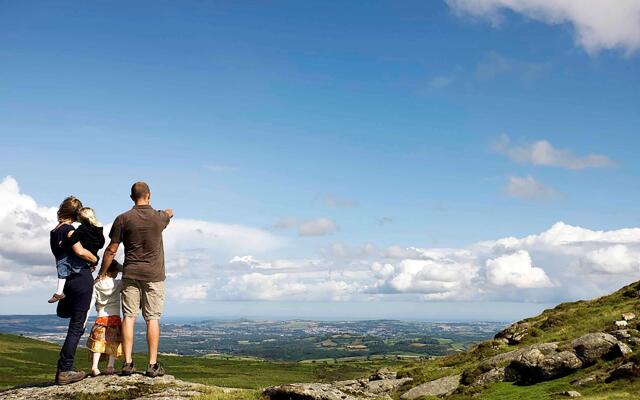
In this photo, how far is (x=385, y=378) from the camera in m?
52.4

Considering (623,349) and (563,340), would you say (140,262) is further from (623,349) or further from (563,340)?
(563,340)

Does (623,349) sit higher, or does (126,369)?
(126,369)

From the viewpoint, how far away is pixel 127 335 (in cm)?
1535

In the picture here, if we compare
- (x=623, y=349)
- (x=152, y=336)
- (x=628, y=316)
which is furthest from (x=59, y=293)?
(x=628, y=316)

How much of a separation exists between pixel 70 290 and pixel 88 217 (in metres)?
2.17

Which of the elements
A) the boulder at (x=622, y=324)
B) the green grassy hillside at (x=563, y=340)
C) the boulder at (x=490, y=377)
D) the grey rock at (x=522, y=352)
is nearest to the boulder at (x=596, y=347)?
the green grassy hillside at (x=563, y=340)

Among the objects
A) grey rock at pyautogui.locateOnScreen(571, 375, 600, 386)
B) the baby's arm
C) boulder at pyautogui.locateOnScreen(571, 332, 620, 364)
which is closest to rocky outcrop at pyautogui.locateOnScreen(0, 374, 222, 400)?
the baby's arm

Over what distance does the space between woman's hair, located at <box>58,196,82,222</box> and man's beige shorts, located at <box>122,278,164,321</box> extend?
2.43m

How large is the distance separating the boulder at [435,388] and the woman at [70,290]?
90.8ft

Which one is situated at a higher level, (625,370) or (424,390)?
(625,370)

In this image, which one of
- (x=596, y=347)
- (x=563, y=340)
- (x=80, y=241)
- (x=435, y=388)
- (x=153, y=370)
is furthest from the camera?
(x=563, y=340)

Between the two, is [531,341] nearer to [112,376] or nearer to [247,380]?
[112,376]

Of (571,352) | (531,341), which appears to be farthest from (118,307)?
(531,341)

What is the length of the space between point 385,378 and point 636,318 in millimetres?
24350
